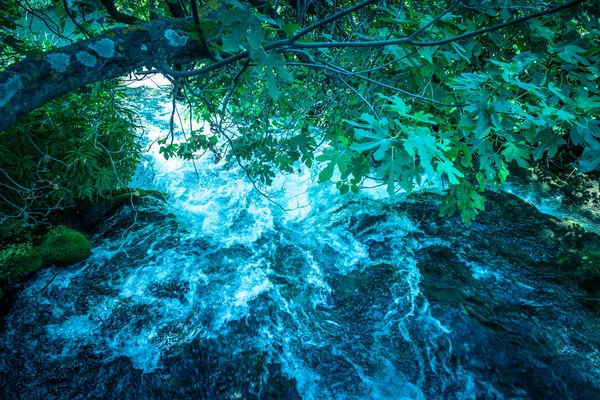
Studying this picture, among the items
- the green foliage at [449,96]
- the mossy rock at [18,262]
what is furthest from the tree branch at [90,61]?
the mossy rock at [18,262]

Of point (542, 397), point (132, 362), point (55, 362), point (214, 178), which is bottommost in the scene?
point (542, 397)

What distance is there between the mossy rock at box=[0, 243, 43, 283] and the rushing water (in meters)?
0.27

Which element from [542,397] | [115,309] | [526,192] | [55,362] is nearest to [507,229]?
[526,192]

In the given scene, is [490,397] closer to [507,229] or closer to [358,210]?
[507,229]

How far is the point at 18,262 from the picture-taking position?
15.8 feet

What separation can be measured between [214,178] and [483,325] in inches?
248

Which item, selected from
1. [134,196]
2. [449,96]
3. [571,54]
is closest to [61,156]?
[134,196]

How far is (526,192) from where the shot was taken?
7.08 m

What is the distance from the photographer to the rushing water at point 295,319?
3832 millimetres

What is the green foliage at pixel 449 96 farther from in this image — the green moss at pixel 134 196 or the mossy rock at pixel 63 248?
the green moss at pixel 134 196

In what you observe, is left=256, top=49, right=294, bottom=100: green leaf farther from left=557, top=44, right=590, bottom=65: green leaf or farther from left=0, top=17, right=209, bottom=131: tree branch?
left=557, top=44, right=590, bottom=65: green leaf

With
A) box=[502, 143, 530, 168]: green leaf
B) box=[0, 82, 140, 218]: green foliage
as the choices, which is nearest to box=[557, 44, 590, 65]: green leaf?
box=[502, 143, 530, 168]: green leaf

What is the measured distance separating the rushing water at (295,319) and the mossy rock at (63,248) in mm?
146

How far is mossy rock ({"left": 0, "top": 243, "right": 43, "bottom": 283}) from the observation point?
4.70 meters
